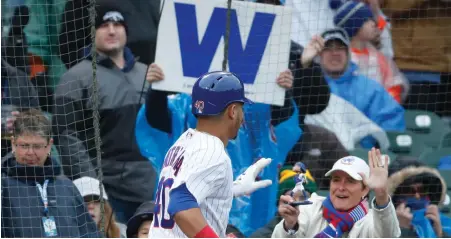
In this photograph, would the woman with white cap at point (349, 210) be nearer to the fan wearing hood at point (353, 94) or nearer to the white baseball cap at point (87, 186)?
the white baseball cap at point (87, 186)

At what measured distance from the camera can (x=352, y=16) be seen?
9000mm

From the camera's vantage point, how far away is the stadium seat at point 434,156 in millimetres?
9000

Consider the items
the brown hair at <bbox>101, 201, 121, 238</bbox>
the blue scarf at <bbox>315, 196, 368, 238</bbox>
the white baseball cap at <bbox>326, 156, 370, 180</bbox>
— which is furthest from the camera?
the brown hair at <bbox>101, 201, 121, 238</bbox>

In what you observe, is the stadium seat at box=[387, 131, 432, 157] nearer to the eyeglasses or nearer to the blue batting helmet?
the eyeglasses

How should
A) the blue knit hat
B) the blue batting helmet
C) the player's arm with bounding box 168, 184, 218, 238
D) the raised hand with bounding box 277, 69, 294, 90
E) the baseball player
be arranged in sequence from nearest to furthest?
1. the player's arm with bounding box 168, 184, 218, 238
2. the baseball player
3. the blue batting helmet
4. the raised hand with bounding box 277, 69, 294, 90
5. the blue knit hat

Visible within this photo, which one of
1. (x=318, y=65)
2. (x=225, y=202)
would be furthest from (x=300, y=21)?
(x=225, y=202)

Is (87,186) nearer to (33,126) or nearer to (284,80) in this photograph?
(33,126)

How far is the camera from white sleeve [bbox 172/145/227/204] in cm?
539

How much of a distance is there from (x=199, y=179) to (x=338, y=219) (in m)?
1.51

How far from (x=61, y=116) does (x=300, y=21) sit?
1.92 meters

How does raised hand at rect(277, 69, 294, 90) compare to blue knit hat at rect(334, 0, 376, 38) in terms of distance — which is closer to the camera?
raised hand at rect(277, 69, 294, 90)

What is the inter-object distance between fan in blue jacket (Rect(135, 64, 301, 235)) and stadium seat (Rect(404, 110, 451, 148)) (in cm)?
151

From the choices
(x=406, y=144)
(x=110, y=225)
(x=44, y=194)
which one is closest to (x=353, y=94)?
(x=406, y=144)

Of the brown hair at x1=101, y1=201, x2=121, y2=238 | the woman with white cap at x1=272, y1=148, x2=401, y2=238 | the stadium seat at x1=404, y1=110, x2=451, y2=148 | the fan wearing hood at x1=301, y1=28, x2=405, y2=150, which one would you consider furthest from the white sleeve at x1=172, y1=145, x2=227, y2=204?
the stadium seat at x1=404, y1=110, x2=451, y2=148
